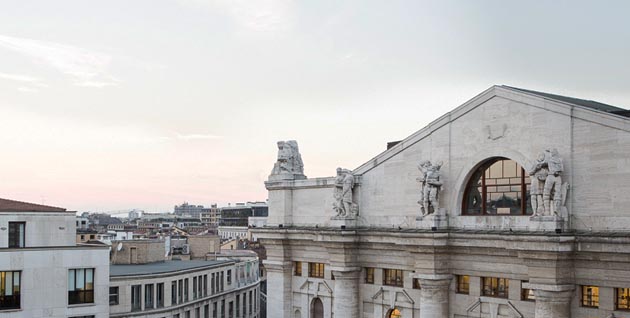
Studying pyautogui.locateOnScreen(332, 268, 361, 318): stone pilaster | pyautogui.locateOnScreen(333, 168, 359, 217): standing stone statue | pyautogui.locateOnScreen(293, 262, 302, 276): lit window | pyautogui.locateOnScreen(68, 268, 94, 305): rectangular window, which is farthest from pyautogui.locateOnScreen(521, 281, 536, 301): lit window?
pyautogui.locateOnScreen(68, 268, 94, 305): rectangular window

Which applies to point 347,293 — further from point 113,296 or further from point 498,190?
point 113,296

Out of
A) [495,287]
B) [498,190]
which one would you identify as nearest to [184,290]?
[495,287]

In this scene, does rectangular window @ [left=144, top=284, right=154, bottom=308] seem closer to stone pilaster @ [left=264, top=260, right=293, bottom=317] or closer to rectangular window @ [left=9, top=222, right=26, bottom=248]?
rectangular window @ [left=9, top=222, right=26, bottom=248]

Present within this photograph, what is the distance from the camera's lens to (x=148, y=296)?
74125mm

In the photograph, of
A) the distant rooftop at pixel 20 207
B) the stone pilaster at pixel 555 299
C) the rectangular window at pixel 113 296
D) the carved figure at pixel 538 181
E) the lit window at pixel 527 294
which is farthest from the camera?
the rectangular window at pixel 113 296

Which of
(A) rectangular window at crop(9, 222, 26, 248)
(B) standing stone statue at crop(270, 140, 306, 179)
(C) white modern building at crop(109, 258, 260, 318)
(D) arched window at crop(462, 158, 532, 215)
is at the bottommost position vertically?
(C) white modern building at crop(109, 258, 260, 318)

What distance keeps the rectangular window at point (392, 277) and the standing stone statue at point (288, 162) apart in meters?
10.6

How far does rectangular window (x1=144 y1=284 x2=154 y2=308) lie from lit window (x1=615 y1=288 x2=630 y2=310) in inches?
1843

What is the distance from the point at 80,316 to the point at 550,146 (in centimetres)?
3838

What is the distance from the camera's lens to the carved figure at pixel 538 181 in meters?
40.3

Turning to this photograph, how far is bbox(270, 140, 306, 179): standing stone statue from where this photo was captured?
56.7 meters

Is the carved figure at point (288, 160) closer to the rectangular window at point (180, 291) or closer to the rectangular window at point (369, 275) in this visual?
the rectangular window at point (369, 275)

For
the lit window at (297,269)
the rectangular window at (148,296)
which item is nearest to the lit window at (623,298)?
the lit window at (297,269)

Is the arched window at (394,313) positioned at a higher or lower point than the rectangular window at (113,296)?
higher
